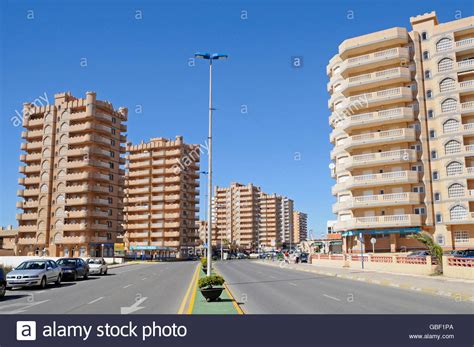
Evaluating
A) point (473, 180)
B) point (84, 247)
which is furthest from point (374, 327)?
point (84, 247)

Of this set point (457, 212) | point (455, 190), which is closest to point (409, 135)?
point (455, 190)

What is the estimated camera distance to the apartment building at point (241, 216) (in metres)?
175

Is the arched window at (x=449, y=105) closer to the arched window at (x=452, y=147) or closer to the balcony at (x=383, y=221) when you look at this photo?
the arched window at (x=452, y=147)

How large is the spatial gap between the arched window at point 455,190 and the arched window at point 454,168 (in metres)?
1.28

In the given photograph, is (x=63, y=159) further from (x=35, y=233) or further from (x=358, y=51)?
(x=358, y=51)

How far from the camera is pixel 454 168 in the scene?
51.3 meters

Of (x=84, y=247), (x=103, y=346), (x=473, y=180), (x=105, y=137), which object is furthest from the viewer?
(x=105, y=137)

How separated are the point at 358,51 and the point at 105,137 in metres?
55.0

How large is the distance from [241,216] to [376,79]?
4938 inches

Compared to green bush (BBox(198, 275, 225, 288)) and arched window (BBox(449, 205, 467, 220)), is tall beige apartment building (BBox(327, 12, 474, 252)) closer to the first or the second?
arched window (BBox(449, 205, 467, 220))

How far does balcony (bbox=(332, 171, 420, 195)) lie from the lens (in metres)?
52.7

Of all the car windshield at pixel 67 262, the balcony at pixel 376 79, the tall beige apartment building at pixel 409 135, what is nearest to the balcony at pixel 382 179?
the tall beige apartment building at pixel 409 135

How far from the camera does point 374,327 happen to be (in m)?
10.8

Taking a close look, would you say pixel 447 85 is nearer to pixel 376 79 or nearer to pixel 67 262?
pixel 376 79
